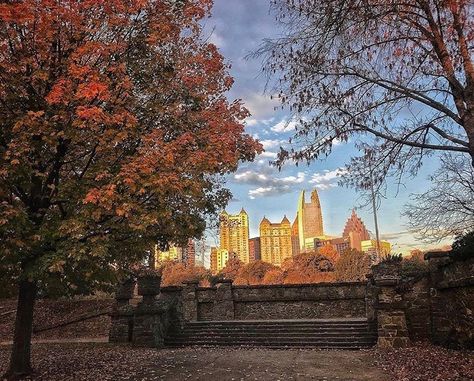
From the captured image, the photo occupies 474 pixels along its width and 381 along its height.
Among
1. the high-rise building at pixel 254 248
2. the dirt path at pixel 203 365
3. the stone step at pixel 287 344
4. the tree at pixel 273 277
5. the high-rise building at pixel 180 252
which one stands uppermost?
the high-rise building at pixel 254 248

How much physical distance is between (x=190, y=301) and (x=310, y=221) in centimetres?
6768

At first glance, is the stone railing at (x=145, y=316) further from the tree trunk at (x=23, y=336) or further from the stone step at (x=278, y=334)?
the tree trunk at (x=23, y=336)

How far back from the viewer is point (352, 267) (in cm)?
4212

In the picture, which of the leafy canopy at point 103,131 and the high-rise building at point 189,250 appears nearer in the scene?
the leafy canopy at point 103,131

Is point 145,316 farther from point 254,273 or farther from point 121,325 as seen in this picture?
point 254,273

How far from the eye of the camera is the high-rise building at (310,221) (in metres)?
75.6

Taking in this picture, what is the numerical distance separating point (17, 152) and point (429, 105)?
860 centimetres

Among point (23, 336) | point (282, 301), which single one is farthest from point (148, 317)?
point (282, 301)

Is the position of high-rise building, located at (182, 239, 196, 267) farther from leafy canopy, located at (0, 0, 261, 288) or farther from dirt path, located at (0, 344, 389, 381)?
dirt path, located at (0, 344, 389, 381)

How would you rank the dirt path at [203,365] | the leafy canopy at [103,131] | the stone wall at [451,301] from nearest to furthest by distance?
the leafy canopy at [103,131], the dirt path at [203,365], the stone wall at [451,301]

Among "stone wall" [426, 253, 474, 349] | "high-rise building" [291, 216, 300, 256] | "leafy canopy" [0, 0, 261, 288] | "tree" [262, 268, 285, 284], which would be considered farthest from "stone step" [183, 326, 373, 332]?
"high-rise building" [291, 216, 300, 256]

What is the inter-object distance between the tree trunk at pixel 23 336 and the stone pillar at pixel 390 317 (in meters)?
9.43

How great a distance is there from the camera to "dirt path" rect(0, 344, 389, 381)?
8773 mm

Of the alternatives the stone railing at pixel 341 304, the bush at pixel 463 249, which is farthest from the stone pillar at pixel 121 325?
the bush at pixel 463 249
